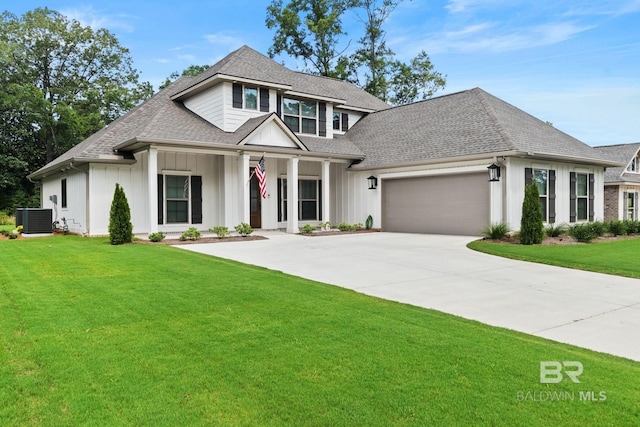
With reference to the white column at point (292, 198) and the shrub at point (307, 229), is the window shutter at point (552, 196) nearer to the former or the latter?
the shrub at point (307, 229)

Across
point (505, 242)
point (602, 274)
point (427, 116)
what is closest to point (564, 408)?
point (602, 274)

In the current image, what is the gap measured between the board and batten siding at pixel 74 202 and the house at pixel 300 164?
7cm

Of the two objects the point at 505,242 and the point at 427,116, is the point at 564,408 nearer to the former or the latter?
the point at 505,242

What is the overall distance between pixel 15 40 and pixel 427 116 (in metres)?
31.5

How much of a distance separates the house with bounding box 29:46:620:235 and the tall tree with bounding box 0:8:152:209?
47.1 feet

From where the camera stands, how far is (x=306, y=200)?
1964 centimetres

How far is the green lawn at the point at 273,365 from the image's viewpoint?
288 cm

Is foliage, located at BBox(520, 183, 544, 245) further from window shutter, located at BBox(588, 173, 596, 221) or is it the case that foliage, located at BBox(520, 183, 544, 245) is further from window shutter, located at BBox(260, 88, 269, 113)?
window shutter, located at BBox(260, 88, 269, 113)

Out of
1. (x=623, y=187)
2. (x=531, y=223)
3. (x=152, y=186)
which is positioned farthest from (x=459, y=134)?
(x=623, y=187)

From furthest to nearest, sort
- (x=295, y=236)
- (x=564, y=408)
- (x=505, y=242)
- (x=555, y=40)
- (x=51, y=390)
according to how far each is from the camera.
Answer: (x=555, y=40) → (x=295, y=236) → (x=505, y=242) → (x=51, y=390) → (x=564, y=408)

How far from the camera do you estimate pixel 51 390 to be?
3.19 metres

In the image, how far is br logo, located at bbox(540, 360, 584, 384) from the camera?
336cm

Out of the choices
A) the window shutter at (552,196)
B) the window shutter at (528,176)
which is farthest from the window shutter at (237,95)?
the window shutter at (552,196)

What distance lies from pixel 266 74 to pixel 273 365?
15.8 m
